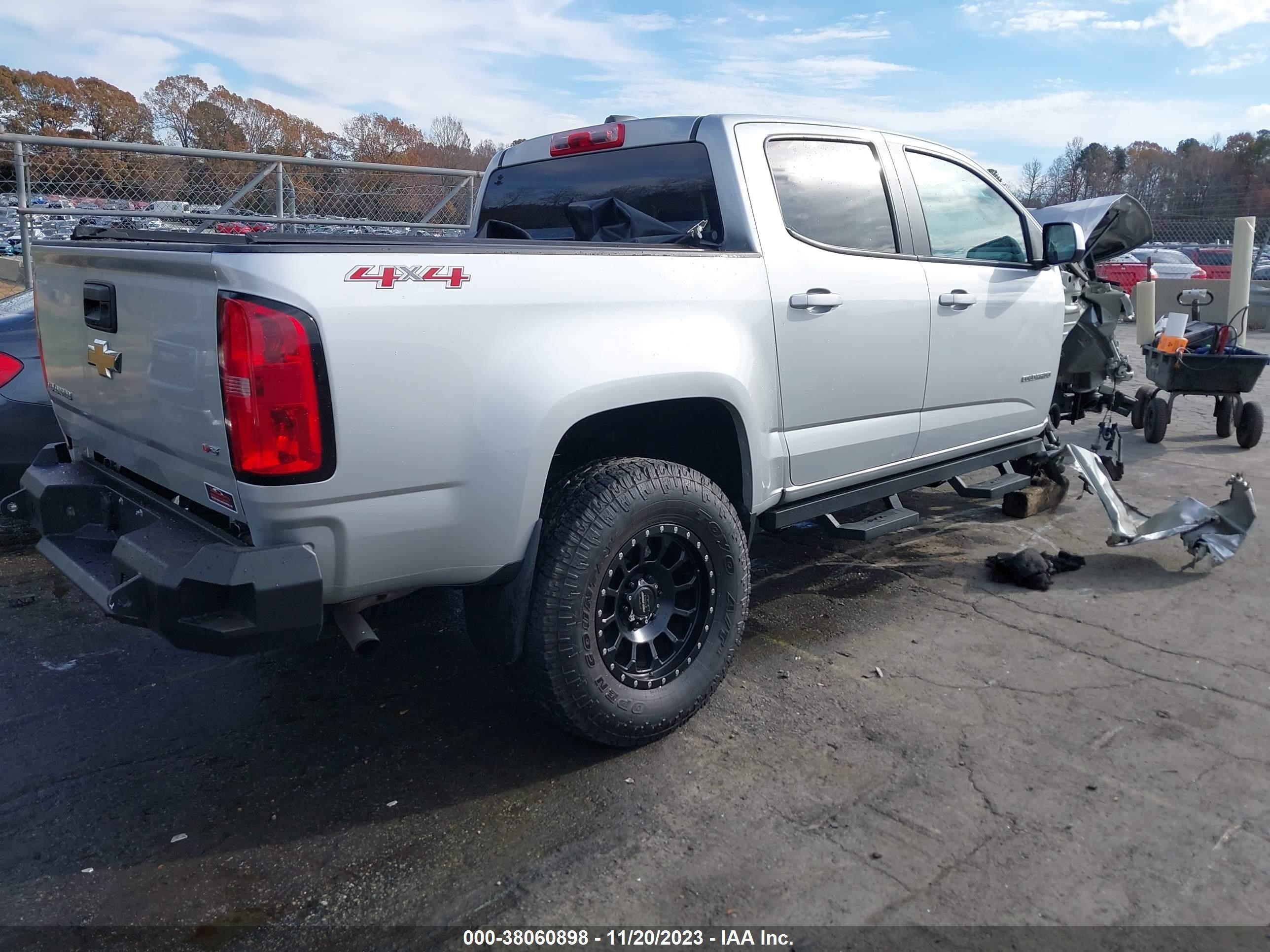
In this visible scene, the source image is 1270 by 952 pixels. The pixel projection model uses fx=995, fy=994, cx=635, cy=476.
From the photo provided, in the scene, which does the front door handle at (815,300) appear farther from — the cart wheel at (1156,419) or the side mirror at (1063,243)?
the cart wheel at (1156,419)

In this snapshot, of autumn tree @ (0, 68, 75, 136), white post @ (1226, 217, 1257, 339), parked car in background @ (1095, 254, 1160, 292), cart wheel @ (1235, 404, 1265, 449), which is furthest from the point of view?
autumn tree @ (0, 68, 75, 136)

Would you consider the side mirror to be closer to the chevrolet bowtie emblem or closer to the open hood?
the open hood

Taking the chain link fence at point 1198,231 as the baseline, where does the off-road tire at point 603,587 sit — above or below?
below

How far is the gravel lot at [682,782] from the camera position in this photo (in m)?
2.59

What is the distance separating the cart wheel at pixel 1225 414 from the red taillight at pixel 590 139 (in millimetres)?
6623

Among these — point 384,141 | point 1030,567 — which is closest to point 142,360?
point 1030,567

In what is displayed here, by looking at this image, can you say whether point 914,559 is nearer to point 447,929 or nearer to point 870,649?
point 870,649

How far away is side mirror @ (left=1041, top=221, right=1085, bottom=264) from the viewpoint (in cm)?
498

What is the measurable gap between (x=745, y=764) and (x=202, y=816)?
167cm

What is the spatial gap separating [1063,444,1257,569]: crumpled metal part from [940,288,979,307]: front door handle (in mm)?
1431

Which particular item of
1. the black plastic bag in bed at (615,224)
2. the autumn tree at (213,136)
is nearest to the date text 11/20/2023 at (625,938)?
the black plastic bag in bed at (615,224)

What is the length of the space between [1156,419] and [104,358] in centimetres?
801

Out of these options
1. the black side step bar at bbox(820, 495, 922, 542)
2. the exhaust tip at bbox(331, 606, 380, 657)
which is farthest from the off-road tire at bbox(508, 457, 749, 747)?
the black side step bar at bbox(820, 495, 922, 542)

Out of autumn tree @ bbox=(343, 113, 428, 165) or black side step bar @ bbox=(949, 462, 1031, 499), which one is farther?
autumn tree @ bbox=(343, 113, 428, 165)
